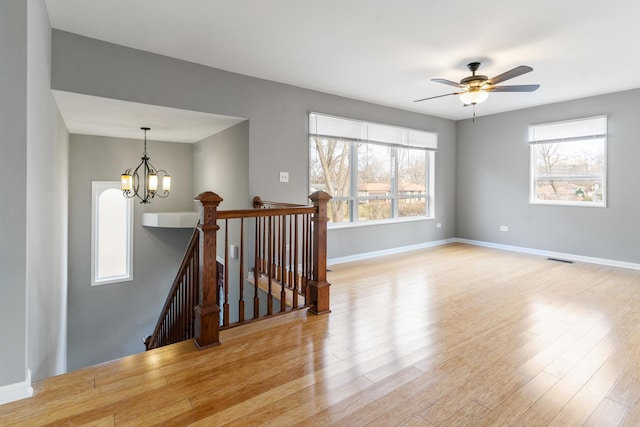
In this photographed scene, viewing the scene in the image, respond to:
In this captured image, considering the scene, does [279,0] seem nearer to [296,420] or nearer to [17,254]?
[17,254]

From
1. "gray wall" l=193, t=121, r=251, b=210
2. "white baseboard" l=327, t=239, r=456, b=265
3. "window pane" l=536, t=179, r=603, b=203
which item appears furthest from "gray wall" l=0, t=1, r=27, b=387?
"window pane" l=536, t=179, r=603, b=203

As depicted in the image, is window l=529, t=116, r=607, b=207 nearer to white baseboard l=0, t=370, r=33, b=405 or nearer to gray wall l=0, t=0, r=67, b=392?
gray wall l=0, t=0, r=67, b=392

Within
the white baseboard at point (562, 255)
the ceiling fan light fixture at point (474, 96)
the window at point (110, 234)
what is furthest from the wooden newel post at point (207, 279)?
the white baseboard at point (562, 255)

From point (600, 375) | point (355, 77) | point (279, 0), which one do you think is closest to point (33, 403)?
point (279, 0)

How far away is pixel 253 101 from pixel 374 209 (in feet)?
8.72

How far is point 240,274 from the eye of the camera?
8.38 ft

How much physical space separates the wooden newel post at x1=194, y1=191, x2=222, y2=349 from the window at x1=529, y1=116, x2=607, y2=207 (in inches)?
220

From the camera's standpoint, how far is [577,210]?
5152mm

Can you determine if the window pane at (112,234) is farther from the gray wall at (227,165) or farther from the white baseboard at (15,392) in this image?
the white baseboard at (15,392)

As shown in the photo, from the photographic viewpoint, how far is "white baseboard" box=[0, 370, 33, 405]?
1.69 metres

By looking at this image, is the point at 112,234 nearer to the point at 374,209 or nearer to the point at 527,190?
the point at 374,209

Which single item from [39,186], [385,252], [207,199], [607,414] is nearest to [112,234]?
[39,186]

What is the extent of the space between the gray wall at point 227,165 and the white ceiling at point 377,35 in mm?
913

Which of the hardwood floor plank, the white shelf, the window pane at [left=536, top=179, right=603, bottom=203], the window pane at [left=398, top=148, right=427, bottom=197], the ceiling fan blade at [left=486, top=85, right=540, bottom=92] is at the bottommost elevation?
the hardwood floor plank
